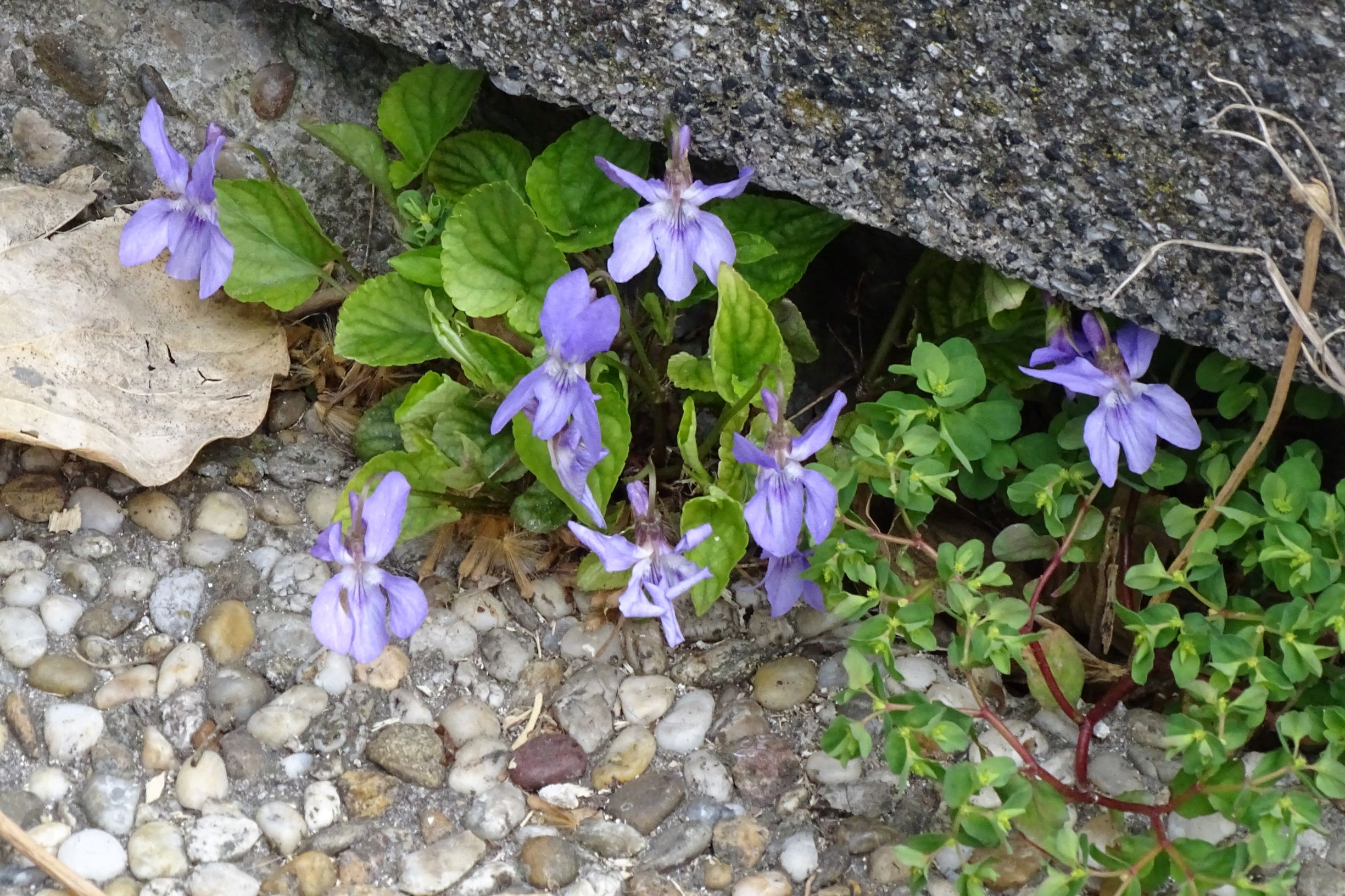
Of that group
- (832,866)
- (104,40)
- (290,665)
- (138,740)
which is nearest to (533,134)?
(104,40)

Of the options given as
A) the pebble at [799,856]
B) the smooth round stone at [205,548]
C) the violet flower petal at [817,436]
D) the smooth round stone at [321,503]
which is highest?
the violet flower petal at [817,436]

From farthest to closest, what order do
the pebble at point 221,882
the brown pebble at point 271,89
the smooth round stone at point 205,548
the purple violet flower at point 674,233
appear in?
1. the brown pebble at point 271,89
2. the smooth round stone at point 205,548
3. the purple violet flower at point 674,233
4. the pebble at point 221,882

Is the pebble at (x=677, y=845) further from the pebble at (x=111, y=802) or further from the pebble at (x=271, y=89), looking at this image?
the pebble at (x=271, y=89)

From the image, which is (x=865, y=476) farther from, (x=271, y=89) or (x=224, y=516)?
(x=271, y=89)

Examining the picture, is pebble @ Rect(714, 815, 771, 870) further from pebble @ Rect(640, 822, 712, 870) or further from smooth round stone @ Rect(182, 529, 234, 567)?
smooth round stone @ Rect(182, 529, 234, 567)

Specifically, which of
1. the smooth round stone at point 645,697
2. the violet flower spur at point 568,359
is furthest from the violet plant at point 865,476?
the smooth round stone at point 645,697

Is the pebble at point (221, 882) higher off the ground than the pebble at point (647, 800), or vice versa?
the pebble at point (647, 800)

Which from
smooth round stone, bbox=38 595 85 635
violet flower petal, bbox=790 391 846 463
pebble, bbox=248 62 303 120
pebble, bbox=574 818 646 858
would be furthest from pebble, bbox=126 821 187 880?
pebble, bbox=248 62 303 120
